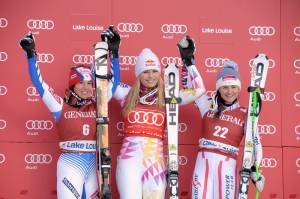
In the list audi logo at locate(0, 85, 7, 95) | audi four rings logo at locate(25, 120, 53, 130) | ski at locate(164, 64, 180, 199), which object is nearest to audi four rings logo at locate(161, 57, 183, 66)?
ski at locate(164, 64, 180, 199)

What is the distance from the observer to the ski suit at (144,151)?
500 centimetres

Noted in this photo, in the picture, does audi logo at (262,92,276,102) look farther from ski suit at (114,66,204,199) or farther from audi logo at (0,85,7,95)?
audi logo at (0,85,7,95)

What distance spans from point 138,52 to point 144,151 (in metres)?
1.34

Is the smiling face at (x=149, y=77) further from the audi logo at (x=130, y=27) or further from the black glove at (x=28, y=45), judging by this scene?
the black glove at (x=28, y=45)

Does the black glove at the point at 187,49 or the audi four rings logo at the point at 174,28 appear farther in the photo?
the audi four rings logo at the point at 174,28

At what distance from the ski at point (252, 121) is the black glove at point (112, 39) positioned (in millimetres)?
1346

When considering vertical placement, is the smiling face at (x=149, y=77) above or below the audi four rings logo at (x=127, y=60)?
below

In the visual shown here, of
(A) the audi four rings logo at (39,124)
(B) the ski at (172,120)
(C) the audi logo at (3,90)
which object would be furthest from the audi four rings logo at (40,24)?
(B) the ski at (172,120)

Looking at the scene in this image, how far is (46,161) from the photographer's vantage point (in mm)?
5891

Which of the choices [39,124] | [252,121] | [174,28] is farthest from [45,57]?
[252,121]

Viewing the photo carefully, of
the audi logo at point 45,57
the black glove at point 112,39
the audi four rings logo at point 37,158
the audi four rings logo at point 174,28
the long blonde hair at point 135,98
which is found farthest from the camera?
the audi four rings logo at point 174,28

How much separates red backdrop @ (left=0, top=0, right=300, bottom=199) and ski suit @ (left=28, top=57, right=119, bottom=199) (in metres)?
0.67

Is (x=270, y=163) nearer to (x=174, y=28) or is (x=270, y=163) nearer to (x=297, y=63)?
(x=297, y=63)

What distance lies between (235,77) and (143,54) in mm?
926
